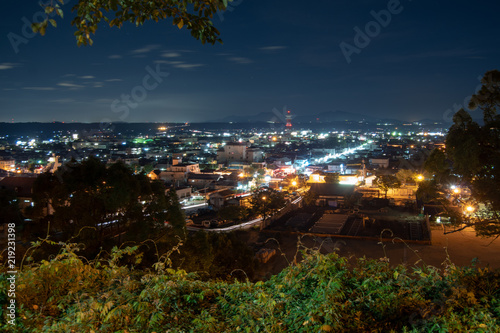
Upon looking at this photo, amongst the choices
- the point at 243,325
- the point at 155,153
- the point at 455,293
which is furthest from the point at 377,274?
the point at 155,153

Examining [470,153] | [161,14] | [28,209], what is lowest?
[28,209]

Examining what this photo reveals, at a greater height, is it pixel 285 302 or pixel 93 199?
pixel 285 302

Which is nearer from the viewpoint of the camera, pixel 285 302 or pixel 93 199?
pixel 285 302

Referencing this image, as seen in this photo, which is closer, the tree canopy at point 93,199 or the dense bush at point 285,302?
the dense bush at point 285,302

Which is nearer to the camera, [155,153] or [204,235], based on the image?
[204,235]

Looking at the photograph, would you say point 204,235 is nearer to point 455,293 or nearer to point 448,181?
point 448,181

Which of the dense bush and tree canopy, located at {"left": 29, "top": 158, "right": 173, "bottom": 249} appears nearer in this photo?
the dense bush

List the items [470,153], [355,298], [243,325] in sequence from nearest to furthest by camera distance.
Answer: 1. [243,325]
2. [355,298]
3. [470,153]

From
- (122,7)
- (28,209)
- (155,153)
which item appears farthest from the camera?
(155,153)
